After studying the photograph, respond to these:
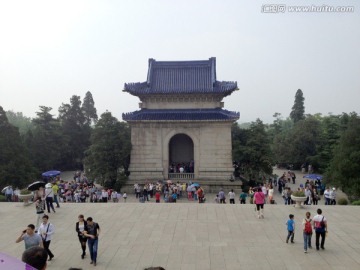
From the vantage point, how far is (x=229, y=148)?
96.8 feet

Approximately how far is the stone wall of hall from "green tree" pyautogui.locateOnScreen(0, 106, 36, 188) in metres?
8.76

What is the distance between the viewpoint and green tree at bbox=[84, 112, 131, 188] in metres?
29.2

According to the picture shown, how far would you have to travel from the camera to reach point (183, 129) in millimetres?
29969

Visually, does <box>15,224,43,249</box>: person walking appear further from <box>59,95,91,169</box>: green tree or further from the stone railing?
<box>59,95,91,169</box>: green tree

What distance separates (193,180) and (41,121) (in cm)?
2289

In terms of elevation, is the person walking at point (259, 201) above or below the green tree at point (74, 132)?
below

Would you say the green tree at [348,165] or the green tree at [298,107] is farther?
the green tree at [298,107]

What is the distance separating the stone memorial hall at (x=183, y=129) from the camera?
29375 millimetres

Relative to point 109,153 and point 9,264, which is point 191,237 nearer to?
point 9,264

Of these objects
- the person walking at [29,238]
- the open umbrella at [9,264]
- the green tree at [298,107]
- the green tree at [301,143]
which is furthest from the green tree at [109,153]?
the green tree at [298,107]

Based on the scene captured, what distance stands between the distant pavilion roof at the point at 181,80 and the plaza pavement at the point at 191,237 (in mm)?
14340

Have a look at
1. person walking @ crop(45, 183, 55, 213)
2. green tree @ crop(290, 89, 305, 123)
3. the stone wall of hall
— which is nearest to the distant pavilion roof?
the stone wall of hall

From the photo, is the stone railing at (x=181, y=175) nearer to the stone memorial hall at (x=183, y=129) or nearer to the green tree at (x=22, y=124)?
the stone memorial hall at (x=183, y=129)

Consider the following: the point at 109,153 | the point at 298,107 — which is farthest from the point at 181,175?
the point at 298,107
